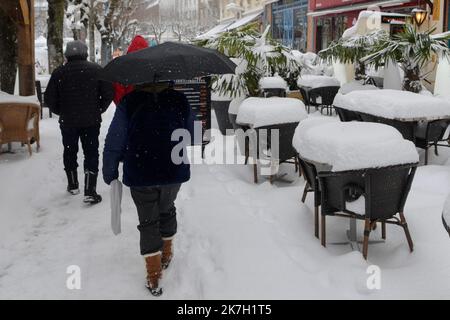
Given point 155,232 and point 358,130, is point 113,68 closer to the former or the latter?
point 155,232

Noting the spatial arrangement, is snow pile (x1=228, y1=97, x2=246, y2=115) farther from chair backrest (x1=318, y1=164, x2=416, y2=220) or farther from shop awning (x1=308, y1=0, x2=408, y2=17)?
shop awning (x1=308, y1=0, x2=408, y2=17)

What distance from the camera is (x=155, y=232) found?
3732 mm

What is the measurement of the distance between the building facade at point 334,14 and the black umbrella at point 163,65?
565 inches

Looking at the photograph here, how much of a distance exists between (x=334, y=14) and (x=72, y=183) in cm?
1855

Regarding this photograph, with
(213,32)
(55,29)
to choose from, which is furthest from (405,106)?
(213,32)

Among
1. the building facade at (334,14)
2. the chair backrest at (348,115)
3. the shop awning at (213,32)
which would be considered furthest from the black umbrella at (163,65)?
the building facade at (334,14)

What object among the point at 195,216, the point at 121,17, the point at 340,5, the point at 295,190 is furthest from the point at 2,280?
the point at 121,17

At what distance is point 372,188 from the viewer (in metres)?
3.76

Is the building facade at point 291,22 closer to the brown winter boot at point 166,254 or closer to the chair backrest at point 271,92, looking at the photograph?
the chair backrest at point 271,92

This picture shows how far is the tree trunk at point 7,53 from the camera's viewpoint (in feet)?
31.3

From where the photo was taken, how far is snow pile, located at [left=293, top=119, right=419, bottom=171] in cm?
371

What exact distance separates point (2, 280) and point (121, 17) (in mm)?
34501

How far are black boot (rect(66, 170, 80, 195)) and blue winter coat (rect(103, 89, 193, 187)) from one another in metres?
2.73

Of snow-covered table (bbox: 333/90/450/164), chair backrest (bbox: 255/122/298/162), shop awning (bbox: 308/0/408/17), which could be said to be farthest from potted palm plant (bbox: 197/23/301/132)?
shop awning (bbox: 308/0/408/17)
